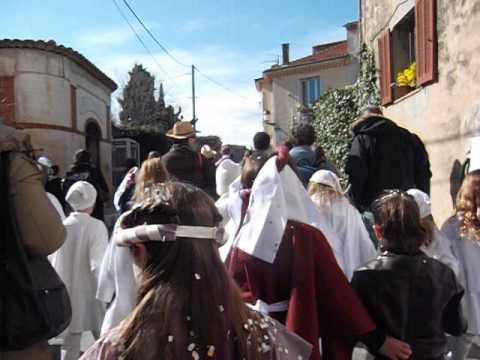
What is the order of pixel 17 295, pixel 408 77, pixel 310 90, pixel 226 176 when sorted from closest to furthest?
pixel 17 295 < pixel 226 176 < pixel 408 77 < pixel 310 90

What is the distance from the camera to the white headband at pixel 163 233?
5.21ft

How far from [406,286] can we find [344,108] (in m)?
8.89

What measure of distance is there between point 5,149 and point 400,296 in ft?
6.36

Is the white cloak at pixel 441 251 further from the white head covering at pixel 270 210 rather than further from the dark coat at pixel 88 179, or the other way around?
the dark coat at pixel 88 179

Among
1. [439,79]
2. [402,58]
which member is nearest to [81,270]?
→ [439,79]

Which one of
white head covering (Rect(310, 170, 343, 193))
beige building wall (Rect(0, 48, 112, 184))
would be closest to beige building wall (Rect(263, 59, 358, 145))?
beige building wall (Rect(0, 48, 112, 184))

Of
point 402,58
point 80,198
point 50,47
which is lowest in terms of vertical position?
point 80,198

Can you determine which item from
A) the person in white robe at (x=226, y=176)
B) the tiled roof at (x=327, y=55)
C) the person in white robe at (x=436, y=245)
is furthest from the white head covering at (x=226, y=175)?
the tiled roof at (x=327, y=55)

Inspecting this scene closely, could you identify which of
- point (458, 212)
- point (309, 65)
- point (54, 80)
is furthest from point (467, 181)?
point (309, 65)

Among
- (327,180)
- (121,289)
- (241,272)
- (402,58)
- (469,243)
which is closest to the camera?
(241,272)

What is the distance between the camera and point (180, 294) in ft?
5.15

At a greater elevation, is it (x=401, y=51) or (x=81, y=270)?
(x=401, y=51)

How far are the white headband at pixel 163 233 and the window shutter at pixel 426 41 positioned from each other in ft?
18.5

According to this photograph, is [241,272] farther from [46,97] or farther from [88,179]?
[46,97]
